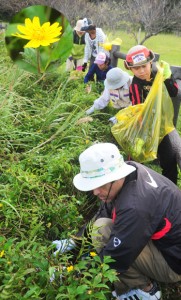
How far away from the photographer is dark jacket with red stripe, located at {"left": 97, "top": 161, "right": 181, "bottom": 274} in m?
1.68

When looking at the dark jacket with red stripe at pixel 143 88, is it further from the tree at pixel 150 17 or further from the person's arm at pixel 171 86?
the tree at pixel 150 17

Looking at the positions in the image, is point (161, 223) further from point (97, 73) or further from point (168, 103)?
point (97, 73)

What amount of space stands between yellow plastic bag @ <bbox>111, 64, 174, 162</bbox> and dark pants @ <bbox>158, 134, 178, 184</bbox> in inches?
2.7

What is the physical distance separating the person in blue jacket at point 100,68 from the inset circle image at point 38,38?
2.30m

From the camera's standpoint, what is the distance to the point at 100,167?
1691 millimetres

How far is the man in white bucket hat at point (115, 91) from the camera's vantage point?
3312 millimetres

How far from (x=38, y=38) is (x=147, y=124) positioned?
1.33m

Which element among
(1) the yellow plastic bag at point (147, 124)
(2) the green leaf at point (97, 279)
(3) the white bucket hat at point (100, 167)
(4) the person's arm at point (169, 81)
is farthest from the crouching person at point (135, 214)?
(4) the person's arm at point (169, 81)

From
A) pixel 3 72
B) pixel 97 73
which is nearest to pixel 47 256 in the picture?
pixel 3 72

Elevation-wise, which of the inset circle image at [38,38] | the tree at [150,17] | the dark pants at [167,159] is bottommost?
the tree at [150,17]

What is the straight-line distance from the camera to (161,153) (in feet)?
9.56

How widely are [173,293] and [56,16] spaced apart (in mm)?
1603

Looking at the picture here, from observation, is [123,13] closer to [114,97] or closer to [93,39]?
[93,39]

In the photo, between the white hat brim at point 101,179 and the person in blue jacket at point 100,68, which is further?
the person in blue jacket at point 100,68
